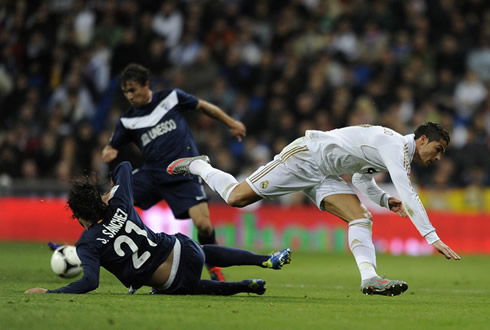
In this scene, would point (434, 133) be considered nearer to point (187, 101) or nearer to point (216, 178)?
point (216, 178)

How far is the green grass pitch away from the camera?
197 inches

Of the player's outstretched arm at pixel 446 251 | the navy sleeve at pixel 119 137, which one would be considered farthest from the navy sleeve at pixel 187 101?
the player's outstretched arm at pixel 446 251

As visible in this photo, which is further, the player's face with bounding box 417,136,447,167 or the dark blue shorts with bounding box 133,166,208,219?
the dark blue shorts with bounding box 133,166,208,219

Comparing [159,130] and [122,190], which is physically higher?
[159,130]

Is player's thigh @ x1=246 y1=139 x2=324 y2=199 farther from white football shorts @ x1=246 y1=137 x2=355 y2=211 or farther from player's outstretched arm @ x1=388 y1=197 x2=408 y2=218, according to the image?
player's outstretched arm @ x1=388 y1=197 x2=408 y2=218

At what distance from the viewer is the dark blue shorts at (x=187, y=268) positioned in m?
6.53

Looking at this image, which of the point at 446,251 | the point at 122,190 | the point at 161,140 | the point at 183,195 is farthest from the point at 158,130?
the point at 446,251

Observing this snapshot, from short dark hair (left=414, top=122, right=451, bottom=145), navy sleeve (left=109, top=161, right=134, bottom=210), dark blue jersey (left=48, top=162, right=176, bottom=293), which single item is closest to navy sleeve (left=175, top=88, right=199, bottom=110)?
navy sleeve (left=109, top=161, right=134, bottom=210)

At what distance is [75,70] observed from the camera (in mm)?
17375

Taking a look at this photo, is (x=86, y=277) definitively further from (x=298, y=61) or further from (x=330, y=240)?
(x=298, y=61)

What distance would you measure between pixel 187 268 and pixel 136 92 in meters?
2.61

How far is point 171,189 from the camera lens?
863cm

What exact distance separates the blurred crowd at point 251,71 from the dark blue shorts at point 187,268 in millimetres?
8332

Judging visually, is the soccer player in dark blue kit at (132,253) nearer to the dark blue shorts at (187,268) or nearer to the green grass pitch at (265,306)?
the dark blue shorts at (187,268)
